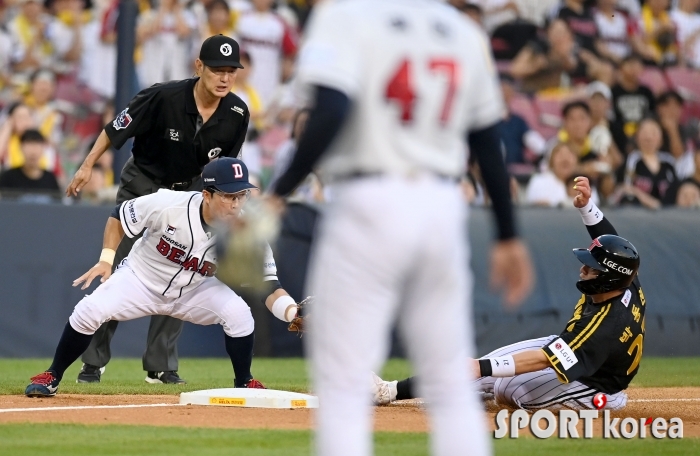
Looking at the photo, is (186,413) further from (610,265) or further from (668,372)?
(668,372)

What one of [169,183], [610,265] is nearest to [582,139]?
[169,183]

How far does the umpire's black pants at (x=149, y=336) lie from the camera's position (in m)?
8.15

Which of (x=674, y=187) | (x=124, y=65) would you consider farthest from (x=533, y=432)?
(x=674, y=187)

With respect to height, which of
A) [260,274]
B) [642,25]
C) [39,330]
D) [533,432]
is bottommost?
[533,432]

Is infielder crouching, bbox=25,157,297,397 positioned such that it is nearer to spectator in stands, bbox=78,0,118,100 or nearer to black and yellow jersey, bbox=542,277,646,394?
black and yellow jersey, bbox=542,277,646,394

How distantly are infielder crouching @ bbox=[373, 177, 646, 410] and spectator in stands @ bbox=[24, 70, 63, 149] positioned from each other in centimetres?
741

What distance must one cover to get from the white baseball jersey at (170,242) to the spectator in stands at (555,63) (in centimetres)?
892

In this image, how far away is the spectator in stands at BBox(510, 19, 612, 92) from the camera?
15.1 m

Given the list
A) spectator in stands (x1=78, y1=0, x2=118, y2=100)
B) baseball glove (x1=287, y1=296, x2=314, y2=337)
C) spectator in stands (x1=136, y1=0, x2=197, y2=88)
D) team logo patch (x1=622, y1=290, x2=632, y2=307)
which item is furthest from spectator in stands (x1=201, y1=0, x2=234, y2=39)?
team logo patch (x1=622, y1=290, x2=632, y2=307)

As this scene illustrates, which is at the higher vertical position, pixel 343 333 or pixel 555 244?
pixel 555 244

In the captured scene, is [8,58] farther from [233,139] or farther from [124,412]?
[124,412]

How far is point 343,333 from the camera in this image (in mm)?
3289

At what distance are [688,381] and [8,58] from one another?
8915 mm

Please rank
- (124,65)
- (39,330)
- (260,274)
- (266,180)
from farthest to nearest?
(266,180), (124,65), (39,330), (260,274)
